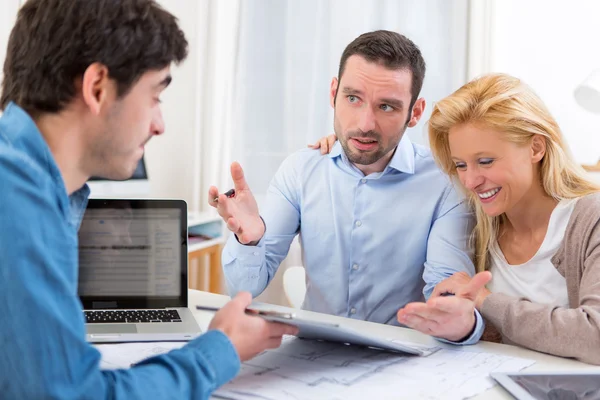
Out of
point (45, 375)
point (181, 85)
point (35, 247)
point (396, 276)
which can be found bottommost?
point (396, 276)

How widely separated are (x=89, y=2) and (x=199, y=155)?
263 centimetres

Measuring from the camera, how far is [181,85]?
3.49m

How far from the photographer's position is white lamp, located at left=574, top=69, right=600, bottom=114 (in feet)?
8.85

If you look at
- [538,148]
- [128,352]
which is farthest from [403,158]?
[128,352]

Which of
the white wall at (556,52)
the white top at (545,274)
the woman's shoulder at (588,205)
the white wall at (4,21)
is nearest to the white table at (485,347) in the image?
the white top at (545,274)

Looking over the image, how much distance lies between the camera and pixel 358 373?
1048mm

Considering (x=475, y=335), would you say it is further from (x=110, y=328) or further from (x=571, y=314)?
(x=110, y=328)

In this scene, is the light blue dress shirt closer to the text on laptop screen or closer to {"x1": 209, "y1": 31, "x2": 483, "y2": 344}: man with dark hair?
{"x1": 209, "y1": 31, "x2": 483, "y2": 344}: man with dark hair

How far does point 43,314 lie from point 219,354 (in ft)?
0.77

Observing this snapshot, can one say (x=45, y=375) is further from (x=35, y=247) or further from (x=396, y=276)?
(x=396, y=276)

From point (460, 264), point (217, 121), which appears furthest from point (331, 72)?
point (460, 264)

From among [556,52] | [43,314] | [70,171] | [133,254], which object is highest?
[556,52]

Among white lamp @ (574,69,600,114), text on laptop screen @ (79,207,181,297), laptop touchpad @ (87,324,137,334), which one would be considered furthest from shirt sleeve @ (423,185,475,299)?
white lamp @ (574,69,600,114)

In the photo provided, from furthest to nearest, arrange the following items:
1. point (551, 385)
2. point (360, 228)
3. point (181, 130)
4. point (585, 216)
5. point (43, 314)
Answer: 1. point (181, 130)
2. point (360, 228)
3. point (585, 216)
4. point (551, 385)
5. point (43, 314)
